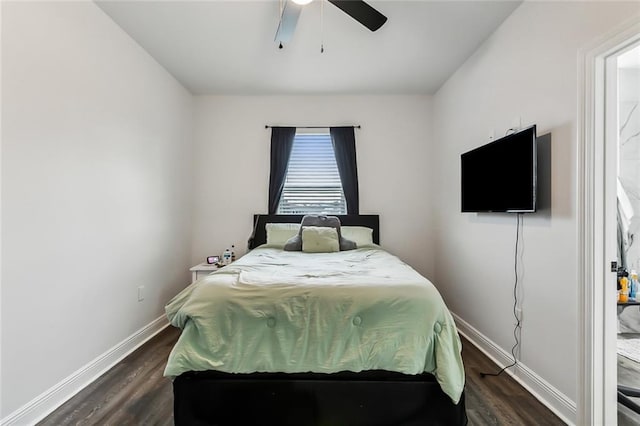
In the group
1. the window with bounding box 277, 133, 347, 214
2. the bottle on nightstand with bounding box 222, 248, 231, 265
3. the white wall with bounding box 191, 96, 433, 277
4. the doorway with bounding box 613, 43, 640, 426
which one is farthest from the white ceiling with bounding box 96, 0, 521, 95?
the bottle on nightstand with bounding box 222, 248, 231, 265

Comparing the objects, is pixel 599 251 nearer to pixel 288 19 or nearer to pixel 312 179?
pixel 288 19

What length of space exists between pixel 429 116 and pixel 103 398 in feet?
13.5

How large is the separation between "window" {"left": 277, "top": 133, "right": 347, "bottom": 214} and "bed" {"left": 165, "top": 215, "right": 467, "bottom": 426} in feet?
7.65

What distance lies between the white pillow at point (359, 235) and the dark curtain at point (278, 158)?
95cm

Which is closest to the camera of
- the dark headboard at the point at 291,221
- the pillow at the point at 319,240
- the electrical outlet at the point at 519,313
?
the electrical outlet at the point at 519,313

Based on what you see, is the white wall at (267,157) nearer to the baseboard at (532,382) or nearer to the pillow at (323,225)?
the pillow at (323,225)

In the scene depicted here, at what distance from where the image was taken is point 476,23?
7.80 ft

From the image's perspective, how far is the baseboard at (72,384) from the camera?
1.66 m

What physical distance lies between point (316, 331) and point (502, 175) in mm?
1764

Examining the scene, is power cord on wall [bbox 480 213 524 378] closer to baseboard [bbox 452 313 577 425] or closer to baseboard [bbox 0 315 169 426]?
baseboard [bbox 452 313 577 425]

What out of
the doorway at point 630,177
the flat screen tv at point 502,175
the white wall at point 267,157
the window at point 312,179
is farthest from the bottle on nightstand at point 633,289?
the window at point 312,179

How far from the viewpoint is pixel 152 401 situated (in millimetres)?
1862

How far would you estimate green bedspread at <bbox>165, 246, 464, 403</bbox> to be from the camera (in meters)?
Result: 1.56

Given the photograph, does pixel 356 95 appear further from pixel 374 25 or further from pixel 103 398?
pixel 103 398
